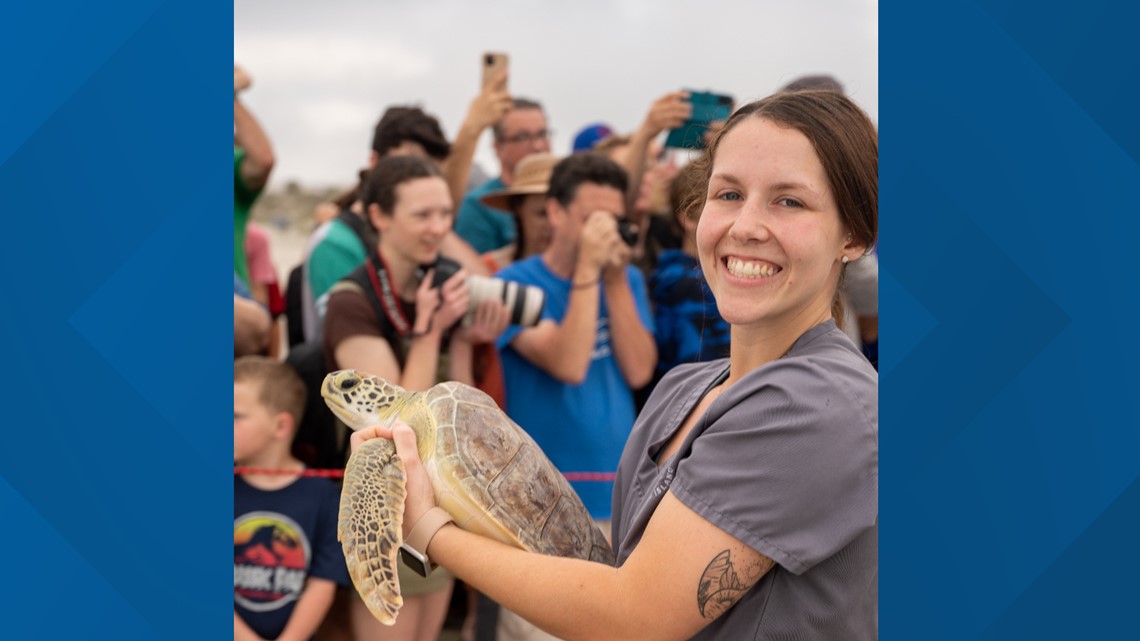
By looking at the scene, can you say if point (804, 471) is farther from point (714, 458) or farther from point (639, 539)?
point (639, 539)

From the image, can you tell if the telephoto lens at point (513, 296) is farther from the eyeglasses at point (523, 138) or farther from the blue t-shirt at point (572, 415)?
the eyeglasses at point (523, 138)

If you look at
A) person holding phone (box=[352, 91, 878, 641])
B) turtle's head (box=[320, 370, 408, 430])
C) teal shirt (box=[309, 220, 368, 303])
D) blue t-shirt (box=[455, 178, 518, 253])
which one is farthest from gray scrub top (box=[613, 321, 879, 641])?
blue t-shirt (box=[455, 178, 518, 253])

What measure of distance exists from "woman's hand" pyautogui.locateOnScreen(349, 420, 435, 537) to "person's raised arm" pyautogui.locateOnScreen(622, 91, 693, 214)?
237cm

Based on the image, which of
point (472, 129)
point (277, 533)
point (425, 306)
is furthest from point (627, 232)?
point (277, 533)

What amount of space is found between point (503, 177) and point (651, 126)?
770 mm

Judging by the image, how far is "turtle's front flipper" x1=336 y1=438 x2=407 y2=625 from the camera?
1.44 meters

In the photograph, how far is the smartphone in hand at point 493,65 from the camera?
4074 millimetres

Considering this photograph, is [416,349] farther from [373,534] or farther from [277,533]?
[373,534]

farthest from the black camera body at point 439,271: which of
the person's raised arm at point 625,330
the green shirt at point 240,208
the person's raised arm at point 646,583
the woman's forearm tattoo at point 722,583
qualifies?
the woman's forearm tattoo at point 722,583

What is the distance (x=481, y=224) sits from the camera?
4.30 metres

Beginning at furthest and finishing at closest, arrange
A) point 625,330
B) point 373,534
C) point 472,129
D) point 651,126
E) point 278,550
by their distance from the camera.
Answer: point 472,129
point 651,126
point 625,330
point 278,550
point 373,534

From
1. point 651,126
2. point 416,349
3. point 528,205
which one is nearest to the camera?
point 416,349

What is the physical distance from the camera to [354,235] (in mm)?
3383

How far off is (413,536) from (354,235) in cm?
203
